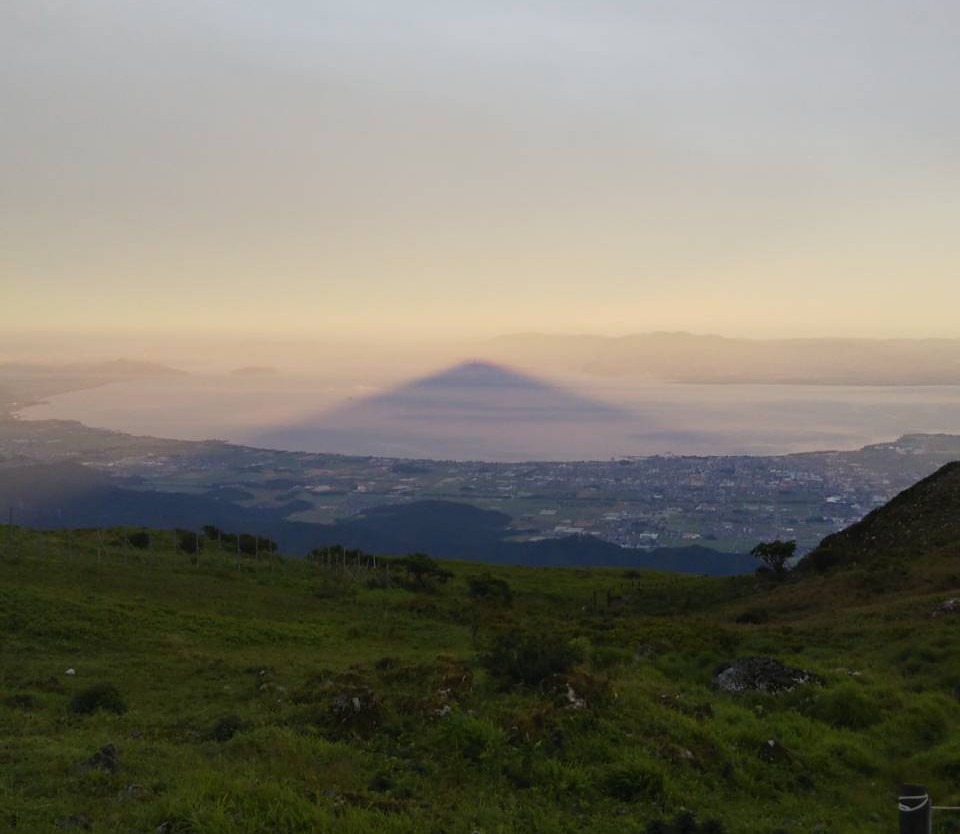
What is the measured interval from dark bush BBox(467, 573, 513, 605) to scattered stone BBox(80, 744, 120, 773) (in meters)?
29.7

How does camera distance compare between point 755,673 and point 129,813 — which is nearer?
Answer: point 129,813

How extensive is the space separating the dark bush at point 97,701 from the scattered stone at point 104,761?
459 centimetres

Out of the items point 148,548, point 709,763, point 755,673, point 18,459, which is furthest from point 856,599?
point 18,459

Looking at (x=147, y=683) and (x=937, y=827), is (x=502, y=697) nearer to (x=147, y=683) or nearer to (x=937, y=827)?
(x=937, y=827)

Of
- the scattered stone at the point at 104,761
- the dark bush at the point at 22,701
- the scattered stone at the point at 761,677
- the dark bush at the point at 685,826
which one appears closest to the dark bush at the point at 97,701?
the dark bush at the point at 22,701

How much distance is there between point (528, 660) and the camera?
12.3m

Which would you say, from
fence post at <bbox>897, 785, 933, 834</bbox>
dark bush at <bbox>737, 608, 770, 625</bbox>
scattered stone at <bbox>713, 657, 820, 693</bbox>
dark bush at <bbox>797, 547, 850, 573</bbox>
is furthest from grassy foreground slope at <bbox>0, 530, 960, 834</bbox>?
dark bush at <bbox>797, 547, 850, 573</bbox>

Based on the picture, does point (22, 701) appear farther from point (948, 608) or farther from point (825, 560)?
point (825, 560)

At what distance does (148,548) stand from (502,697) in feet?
115

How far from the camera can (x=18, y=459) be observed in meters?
197

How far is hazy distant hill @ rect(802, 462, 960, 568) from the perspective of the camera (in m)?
33.8

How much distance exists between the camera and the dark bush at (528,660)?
12000mm

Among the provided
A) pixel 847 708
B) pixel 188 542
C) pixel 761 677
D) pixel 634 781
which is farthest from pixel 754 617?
pixel 188 542

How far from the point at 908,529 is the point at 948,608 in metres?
19.8
